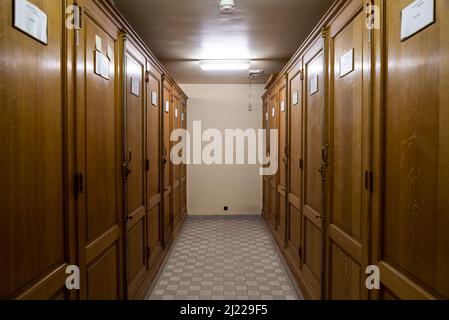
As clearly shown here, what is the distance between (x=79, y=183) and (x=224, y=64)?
3820 millimetres

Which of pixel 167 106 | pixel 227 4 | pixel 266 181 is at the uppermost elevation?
pixel 227 4

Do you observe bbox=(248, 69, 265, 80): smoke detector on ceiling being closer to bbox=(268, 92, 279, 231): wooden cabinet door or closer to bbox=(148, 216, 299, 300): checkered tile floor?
bbox=(268, 92, 279, 231): wooden cabinet door

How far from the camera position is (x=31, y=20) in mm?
1243

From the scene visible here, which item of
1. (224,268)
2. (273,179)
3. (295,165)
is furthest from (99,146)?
(273,179)

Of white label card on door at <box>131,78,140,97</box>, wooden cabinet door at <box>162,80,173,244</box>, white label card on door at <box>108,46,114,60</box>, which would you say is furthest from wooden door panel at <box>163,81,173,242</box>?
white label card on door at <box>108,46,114,60</box>

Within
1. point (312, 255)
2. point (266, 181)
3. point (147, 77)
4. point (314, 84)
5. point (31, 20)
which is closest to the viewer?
point (31, 20)

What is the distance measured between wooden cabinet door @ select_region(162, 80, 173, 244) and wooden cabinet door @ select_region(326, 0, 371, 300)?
2.34 m

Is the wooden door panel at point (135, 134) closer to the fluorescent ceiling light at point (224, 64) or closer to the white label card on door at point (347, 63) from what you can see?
the white label card on door at point (347, 63)

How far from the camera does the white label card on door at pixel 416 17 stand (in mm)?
1164

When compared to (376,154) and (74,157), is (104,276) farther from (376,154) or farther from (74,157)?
(376,154)

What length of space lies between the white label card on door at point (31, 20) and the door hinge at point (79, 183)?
65cm

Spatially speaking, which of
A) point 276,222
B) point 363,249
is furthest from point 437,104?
point 276,222

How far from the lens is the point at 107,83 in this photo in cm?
215

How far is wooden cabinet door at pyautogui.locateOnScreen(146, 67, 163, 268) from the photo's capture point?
3309 mm
